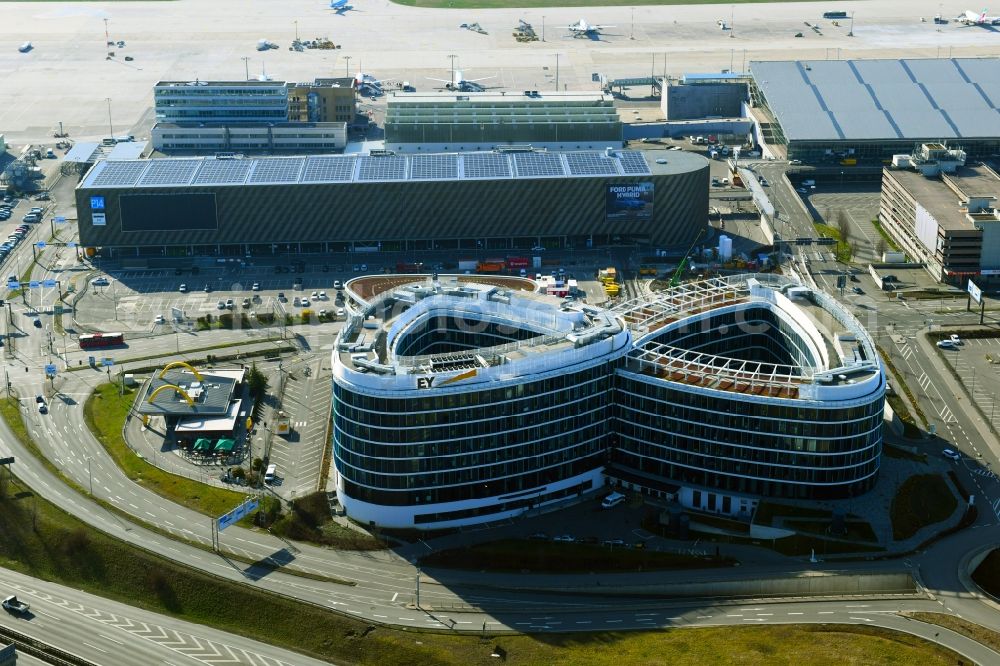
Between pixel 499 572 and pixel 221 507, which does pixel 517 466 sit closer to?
pixel 499 572

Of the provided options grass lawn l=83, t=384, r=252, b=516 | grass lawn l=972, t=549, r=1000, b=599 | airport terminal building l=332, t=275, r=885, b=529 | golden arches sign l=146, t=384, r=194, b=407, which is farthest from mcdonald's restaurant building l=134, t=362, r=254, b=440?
grass lawn l=972, t=549, r=1000, b=599

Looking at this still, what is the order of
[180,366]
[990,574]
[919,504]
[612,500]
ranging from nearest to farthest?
[990,574] → [919,504] → [612,500] → [180,366]

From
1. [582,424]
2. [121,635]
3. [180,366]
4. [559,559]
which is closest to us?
[121,635]

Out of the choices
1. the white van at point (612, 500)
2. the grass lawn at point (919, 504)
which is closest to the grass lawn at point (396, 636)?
the grass lawn at point (919, 504)

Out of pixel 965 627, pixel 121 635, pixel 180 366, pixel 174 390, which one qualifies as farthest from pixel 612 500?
pixel 180 366

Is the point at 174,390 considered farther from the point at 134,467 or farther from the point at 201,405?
the point at 134,467

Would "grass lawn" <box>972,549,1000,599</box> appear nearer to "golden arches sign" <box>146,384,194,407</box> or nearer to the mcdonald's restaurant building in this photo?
the mcdonald's restaurant building

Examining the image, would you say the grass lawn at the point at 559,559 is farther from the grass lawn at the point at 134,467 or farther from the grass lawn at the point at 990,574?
the grass lawn at the point at 134,467
